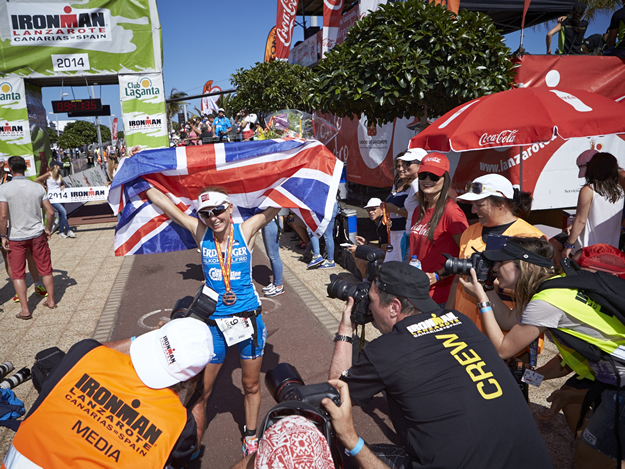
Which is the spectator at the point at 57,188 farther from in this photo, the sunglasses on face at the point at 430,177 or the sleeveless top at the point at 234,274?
the sunglasses on face at the point at 430,177

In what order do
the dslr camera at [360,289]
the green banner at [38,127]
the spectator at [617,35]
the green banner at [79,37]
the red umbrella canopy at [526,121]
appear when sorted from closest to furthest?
the dslr camera at [360,289]
the red umbrella canopy at [526,121]
the spectator at [617,35]
the green banner at [79,37]
the green banner at [38,127]

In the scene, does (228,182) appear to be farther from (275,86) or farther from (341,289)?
(275,86)


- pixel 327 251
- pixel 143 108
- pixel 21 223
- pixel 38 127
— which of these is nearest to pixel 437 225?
pixel 327 251

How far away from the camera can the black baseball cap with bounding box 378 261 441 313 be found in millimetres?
2006

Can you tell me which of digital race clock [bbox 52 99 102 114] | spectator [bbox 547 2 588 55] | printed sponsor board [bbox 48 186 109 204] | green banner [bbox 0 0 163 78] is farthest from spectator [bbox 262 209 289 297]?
digital race clock [bbox 52 99 102 114]

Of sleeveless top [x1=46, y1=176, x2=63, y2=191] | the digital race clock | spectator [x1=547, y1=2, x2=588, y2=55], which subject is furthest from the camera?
the digital race clock

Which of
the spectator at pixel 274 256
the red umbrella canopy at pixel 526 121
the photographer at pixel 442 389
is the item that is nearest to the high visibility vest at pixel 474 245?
the photographer at pixel 442 389

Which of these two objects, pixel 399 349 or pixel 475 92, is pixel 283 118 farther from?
pixel 399 349

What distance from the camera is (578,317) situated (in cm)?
205

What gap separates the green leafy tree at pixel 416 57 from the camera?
5.14 metres

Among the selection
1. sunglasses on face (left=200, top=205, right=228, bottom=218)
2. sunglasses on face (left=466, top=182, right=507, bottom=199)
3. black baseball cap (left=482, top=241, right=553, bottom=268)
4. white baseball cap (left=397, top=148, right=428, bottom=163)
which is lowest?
black baseball cap (left=482, top=241, right=553, bottom=268)

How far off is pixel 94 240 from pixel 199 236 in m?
9.19

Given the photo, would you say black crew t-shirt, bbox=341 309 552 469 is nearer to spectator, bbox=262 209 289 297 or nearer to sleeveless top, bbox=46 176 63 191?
spectator, bbox=262 209 289 297

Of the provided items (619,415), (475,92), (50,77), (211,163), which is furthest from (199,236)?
(50,77)
